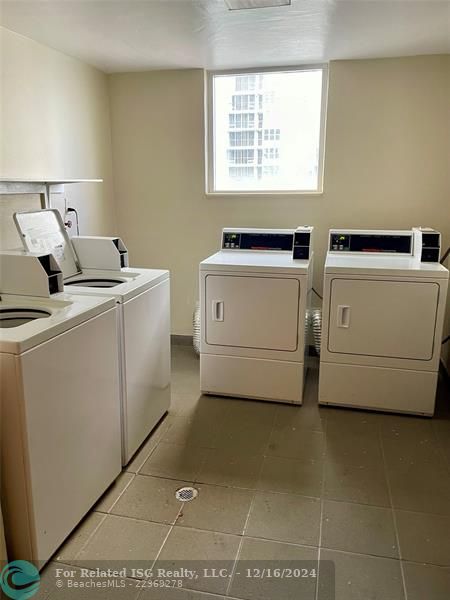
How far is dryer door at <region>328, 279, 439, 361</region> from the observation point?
2744 millimetres

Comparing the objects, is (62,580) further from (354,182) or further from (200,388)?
(354,182)

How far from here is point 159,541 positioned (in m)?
1.87

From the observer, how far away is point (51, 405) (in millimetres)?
1689

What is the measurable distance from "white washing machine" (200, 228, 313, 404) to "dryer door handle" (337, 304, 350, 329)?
0.22 meters

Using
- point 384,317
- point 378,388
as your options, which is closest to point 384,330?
point 384,317

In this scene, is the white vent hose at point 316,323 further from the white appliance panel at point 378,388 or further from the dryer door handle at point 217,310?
the dryer door handle at point 217,310

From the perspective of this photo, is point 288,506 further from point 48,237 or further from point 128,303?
point 48,237

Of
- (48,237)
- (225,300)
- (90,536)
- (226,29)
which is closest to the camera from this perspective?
(90,536)

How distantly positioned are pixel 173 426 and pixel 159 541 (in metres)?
0.94

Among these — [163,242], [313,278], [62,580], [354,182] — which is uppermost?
[354,182]

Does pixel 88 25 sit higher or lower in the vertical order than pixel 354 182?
higher

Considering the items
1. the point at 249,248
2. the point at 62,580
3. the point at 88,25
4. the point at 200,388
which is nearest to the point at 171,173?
the point at 249,248

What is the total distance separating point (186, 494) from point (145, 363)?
73 cm

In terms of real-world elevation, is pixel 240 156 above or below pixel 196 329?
above
